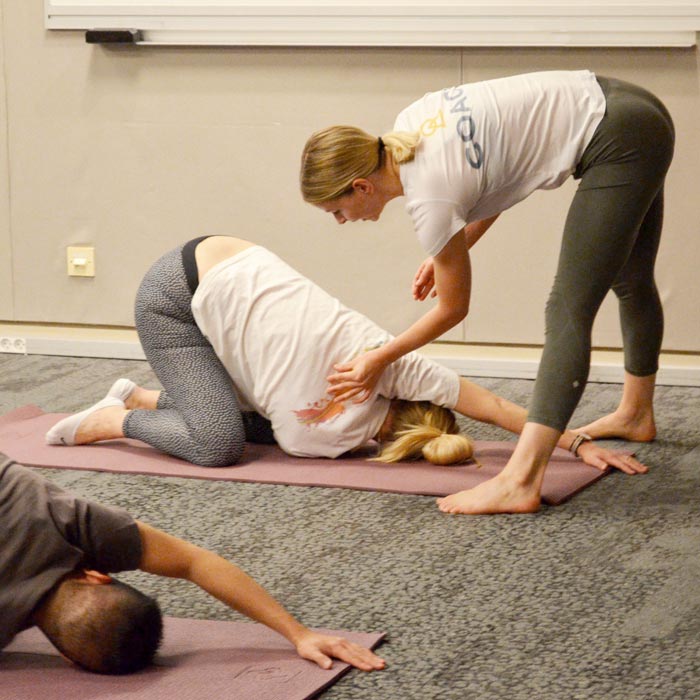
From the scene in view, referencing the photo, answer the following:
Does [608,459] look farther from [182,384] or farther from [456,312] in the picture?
[182,384]

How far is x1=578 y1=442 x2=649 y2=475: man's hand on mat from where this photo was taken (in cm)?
265

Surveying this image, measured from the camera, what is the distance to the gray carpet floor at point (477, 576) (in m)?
1.67

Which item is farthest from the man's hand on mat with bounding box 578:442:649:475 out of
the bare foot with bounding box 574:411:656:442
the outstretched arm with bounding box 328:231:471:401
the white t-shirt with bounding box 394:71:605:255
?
the white t-shirt with bounding box 394:71:605:255

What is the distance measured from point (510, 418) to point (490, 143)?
718 millimetres

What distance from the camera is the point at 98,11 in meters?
4.00

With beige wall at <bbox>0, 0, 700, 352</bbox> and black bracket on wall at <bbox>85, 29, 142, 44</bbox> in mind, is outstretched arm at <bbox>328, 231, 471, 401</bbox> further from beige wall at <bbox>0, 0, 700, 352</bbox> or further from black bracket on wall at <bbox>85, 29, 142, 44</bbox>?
black bracket on wall at <bbox>85, 29, 142, 44</bbox>

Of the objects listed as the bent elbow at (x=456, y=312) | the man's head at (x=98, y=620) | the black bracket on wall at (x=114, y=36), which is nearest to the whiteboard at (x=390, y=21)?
the black bracket on wall at (x=114, y=36)

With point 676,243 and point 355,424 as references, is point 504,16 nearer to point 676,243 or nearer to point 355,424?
point 676,243

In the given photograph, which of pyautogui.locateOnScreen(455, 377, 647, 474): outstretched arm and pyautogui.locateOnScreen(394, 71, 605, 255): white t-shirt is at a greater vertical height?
pyautogui.locateOnScreen(394, 71, 605, 255): white t-shirt

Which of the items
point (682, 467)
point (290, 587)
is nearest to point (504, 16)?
point (682, 467)

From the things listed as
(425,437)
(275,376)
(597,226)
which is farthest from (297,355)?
(597,226)

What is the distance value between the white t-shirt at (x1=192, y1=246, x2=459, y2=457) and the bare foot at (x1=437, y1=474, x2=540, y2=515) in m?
0.35

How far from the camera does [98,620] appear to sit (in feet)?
4.89

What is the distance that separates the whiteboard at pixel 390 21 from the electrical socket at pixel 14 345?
112cm
